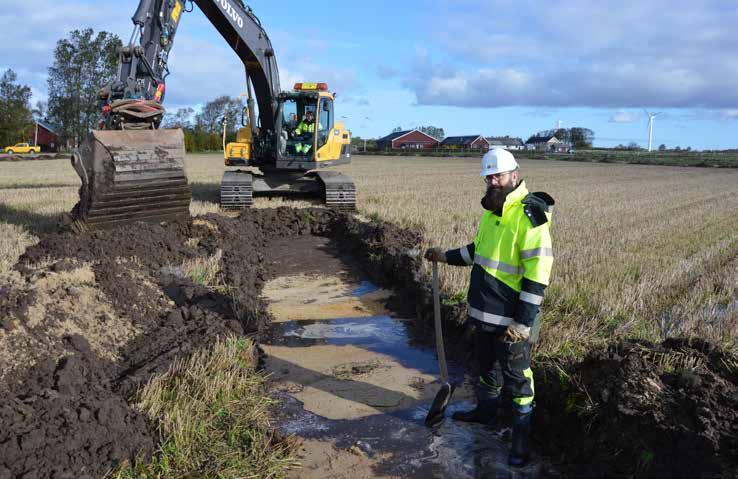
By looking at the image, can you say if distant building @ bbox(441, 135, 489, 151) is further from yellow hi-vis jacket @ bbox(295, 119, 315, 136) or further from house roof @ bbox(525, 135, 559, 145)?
yellow hi-vis jacket @ bbox(295, 119, 315, 136)

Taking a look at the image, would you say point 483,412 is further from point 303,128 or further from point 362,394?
point 303,128

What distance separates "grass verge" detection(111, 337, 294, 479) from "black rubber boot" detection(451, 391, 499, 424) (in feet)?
4.31

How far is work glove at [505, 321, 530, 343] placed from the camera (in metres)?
3.81

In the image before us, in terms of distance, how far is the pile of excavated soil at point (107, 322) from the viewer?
137 inches

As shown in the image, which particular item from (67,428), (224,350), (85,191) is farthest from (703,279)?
(85,191)

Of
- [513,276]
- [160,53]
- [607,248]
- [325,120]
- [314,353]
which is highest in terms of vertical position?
[160,53]

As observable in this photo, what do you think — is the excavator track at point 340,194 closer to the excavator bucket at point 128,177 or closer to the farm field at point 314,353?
the farm field at point 314,353

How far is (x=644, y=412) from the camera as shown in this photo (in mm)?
3598

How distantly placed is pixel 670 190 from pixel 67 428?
22270 mm

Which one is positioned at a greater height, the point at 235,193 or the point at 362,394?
the point at 235,193

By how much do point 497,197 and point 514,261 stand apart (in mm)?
439

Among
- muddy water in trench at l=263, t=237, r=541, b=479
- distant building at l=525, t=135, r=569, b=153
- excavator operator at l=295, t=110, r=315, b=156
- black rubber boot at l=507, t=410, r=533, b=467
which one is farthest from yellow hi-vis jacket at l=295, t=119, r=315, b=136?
distant building at l=525, t=135, r=569, b=153

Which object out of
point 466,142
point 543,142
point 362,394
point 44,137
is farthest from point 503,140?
point 362,394

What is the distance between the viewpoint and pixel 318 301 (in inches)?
287
